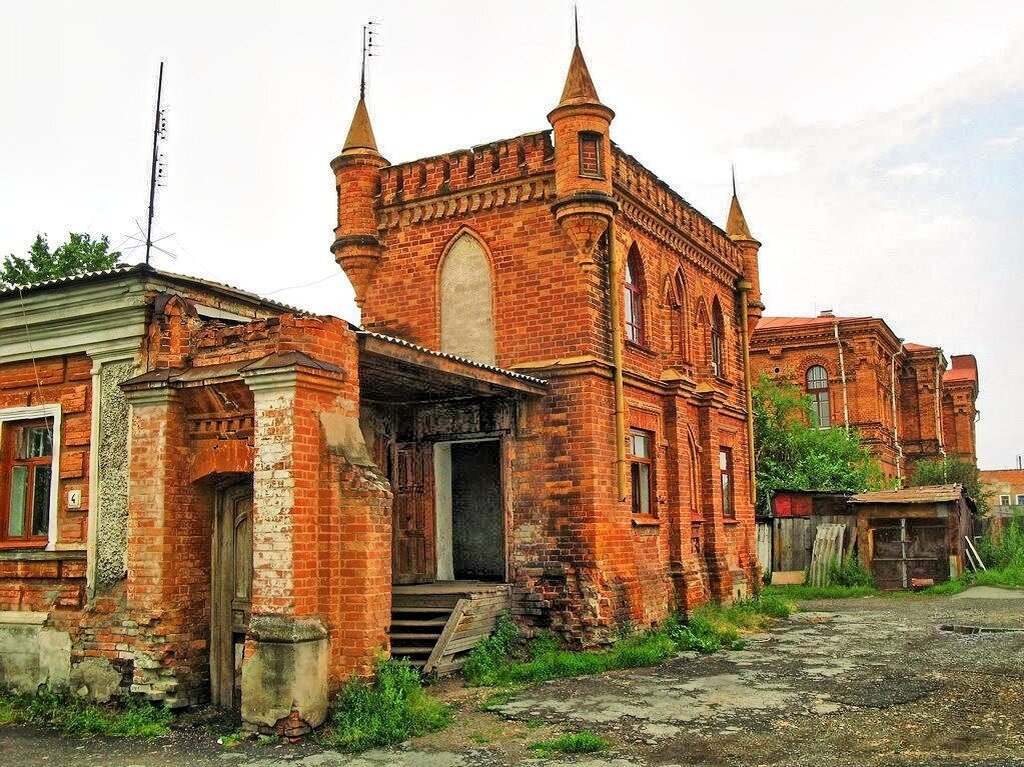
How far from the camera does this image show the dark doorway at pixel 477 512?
47.2ft

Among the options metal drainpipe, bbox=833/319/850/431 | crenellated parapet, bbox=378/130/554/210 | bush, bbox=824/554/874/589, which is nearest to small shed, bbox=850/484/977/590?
bush, bbox=824/554/874/589

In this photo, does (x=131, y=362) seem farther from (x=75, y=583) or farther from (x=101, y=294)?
(x=75, y=583)

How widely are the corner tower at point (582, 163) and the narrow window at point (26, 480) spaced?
285 inches

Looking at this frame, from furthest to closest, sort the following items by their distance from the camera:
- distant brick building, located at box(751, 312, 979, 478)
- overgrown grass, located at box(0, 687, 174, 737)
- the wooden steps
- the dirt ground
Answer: distant brick building, located at box(751, 312, 979, 478) < the wooden steps < overgrown grass, located at box(0, 687, 174, 737) < the dirt ground

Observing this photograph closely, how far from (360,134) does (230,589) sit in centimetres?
841

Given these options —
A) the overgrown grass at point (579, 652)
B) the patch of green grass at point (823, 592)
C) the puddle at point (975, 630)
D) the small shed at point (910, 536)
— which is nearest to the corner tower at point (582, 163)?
the overgrown grass at point (579, 652)

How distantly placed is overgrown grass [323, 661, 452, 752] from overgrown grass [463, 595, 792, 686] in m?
2.10

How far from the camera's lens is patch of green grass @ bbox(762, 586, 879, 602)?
2222 cm

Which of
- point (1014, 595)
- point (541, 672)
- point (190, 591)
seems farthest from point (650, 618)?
point (1014, 595)

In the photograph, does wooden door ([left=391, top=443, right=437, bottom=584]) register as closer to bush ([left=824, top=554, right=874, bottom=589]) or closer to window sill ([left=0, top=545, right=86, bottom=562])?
window sill ([left=0, top=545, right=86, bottom=562])

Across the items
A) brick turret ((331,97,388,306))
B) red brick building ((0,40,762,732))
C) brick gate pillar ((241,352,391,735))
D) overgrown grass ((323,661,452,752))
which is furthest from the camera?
brick turret ((331,97,388,306))

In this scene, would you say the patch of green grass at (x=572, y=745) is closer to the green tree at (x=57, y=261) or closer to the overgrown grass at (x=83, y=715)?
the overgrown grass at (x=83, y=715)

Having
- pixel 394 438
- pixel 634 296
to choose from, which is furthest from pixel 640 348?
pixel 394 438

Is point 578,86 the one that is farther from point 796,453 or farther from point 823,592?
point 796,453
